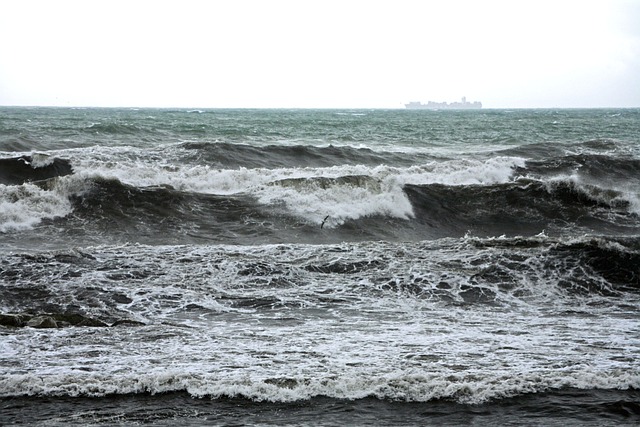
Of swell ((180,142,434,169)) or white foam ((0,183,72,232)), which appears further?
swell ((180,142,434,169))

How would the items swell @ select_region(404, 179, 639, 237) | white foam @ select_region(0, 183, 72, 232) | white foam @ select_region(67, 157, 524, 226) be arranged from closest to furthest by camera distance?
1. white foam @ select_region(0, 183, 72, 232)
2. swell @ select_region(404, 179, 639, 237)
3. white foam @ select_region(67, 157, 524, 226)

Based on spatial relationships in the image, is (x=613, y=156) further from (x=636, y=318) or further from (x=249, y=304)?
(x=249, y=304)

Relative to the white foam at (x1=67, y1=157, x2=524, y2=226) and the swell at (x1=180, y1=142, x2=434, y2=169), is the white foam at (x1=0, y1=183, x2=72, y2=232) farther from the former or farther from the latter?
the swell at (x1=180, y1=142, x2=434, y2=169)

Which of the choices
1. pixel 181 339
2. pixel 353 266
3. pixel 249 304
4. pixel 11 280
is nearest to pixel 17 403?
pixel 181 339

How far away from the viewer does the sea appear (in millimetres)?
5848

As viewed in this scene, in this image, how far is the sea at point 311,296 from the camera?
19.2 ft

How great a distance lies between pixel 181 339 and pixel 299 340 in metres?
1.25

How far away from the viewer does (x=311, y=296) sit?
9414 mm

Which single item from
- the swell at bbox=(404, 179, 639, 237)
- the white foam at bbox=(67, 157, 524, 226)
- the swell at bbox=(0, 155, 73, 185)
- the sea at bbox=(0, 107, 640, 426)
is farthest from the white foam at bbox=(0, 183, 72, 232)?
the swell at bbox=(404, 179, 639, 237)

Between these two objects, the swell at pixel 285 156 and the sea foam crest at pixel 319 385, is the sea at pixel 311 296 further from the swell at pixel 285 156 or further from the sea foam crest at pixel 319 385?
the swell at pixel 285 156

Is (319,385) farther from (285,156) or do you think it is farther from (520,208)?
(285,156)

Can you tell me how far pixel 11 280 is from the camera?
952 cm

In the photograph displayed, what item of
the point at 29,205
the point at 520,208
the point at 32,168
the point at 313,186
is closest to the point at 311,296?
the point at 313,186

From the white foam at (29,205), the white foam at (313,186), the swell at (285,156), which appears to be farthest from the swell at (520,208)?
the white foam at (29,205)
